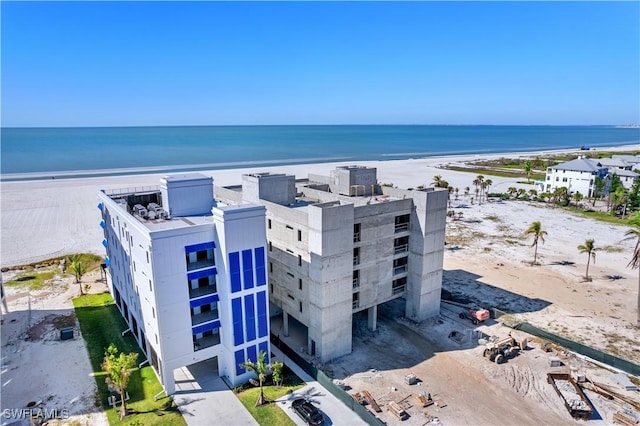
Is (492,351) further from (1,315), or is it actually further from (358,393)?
(1,315)

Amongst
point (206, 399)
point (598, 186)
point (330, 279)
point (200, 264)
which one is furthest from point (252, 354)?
point (598, 186)

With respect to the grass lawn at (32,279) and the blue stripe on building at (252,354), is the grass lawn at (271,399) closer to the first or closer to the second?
the blue stripe on building at (252,354)

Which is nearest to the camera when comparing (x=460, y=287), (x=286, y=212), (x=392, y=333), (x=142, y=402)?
(x=142, y=402)

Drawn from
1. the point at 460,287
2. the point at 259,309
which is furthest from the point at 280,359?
the point at 460,287

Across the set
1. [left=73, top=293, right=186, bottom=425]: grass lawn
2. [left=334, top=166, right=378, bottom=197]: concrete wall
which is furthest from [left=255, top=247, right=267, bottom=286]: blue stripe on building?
[left=334, top=166, right=378, bottom=197]: concrete wall

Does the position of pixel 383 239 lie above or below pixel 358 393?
above

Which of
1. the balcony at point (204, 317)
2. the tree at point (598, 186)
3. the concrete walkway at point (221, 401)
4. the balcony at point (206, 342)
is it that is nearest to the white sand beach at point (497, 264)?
the concrete walkway at point (221, 401)

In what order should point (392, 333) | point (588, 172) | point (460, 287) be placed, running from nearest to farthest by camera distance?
point (392, 333), point (460, 287), point (588, 172)
